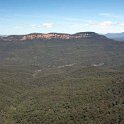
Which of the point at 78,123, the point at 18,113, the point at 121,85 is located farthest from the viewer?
the point at 121,85

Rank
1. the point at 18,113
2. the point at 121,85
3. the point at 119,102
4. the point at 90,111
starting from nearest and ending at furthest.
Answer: the point at 90,111 < the point at 119,102 < the point at 18,113 < the point at 121,85

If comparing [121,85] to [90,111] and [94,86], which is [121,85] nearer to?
[94,86]

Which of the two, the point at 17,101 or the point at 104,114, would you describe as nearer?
the point at 104,114

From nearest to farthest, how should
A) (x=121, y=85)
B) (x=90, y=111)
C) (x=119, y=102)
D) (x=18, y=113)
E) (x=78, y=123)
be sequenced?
(x=78, y=123)
(x=90, y=111)
(x=119, y=102)
(x=18, y=113)
(x=121, y=85)

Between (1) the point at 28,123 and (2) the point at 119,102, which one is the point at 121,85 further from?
(1) the point at 28,123

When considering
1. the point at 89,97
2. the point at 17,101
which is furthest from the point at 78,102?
the point at 17,101

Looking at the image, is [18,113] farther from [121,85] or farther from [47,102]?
[121,85]

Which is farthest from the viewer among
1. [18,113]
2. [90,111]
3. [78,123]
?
[18,113]

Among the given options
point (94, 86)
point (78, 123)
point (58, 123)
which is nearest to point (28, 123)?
point (58, 123)

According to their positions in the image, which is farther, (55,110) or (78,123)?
(55,110)
